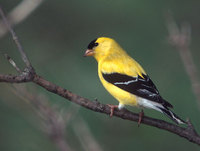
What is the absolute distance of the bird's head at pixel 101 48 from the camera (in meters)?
4.70

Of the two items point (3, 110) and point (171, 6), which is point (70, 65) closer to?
point (3, 110)

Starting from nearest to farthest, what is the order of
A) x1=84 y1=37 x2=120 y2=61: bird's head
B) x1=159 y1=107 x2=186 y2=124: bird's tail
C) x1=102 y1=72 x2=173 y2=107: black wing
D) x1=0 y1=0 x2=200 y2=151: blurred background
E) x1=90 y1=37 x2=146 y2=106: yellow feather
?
x1=159 y1=107 x2=186 y2=124: bird's tail → x1=0 y1=0 x2=200 y2=151: blurred background → x1=102 y1=72 x2=173 y2=107: black wing → x1=90 y1=37 x2=146 y2=106: yellow feather → x1=84 y1=37 x2=120 y2=61: bird's head

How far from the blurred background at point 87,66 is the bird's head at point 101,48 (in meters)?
0.65

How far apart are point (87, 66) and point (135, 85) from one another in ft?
9.55

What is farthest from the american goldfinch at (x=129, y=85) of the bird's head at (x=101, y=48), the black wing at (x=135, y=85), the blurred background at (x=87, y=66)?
the blurred background at (x=87, y=66)

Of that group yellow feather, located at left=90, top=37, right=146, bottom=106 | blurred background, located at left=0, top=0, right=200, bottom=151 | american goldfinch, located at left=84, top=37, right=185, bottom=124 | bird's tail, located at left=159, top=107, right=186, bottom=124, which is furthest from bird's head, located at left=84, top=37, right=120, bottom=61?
bird's tail, located at left=159, top=107, right=186, bottom=124

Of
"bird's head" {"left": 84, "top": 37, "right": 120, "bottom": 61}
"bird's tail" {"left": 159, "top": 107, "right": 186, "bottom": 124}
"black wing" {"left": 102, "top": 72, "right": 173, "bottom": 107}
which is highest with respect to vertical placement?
"bird's head" {"left": 84, "top": 37, "right": 120, "bottom": 61}

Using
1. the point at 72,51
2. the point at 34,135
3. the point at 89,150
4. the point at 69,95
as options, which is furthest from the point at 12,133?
the point at 89,150

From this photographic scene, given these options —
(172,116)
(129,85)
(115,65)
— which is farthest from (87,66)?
(172,116)

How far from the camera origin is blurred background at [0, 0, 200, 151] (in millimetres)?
3657

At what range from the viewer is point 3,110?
6.18 metres

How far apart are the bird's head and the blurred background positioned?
65 centimetres

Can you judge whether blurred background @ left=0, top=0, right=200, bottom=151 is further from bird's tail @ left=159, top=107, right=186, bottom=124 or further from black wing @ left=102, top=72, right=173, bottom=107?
bird's tail @ left=159, top=107, right=186, bottom=124

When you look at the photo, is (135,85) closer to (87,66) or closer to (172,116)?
(172,116)
